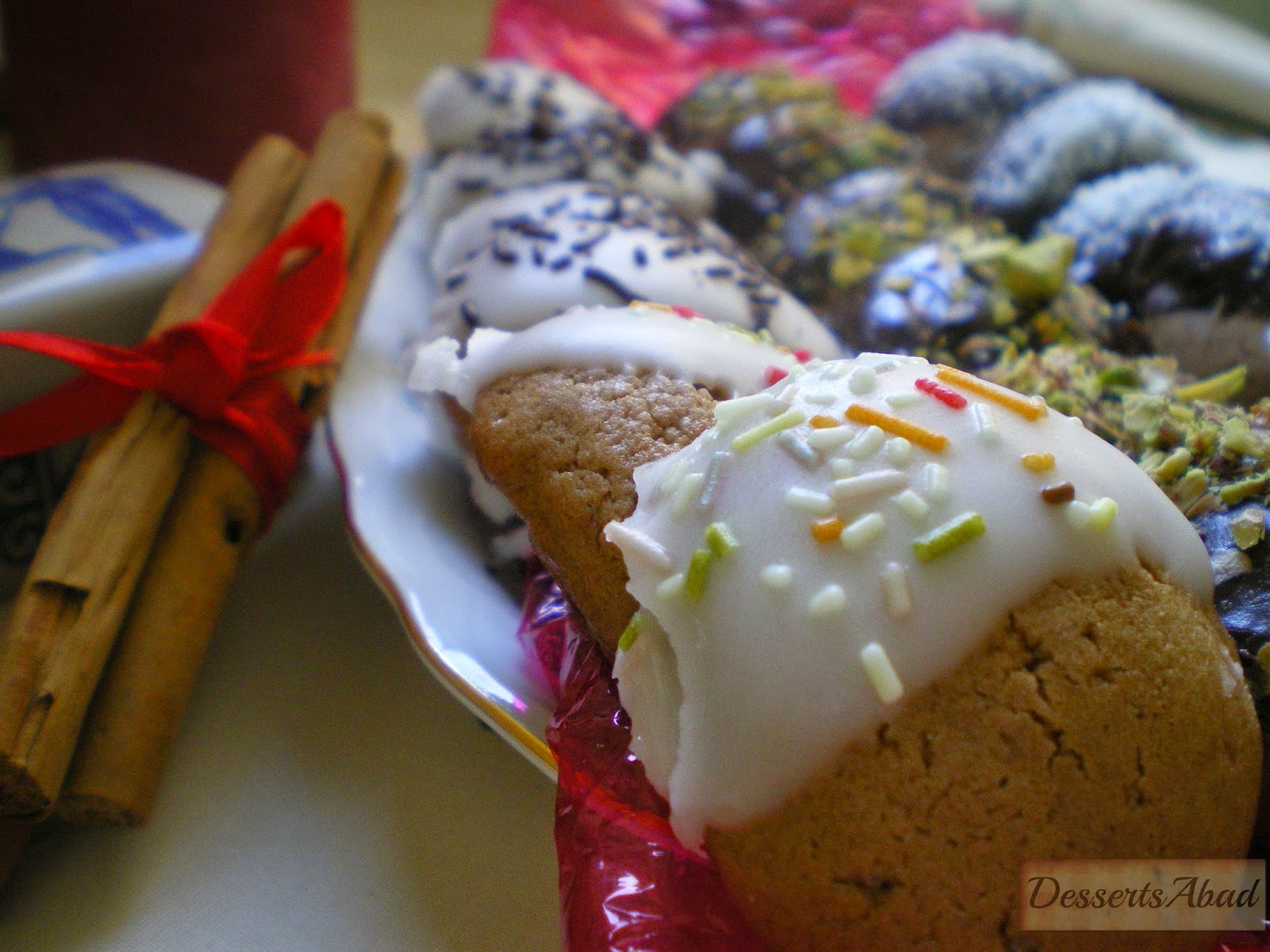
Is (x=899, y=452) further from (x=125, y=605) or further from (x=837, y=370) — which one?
(x=125, y=605)

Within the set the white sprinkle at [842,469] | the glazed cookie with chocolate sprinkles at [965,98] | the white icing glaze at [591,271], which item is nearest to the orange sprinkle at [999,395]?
the white sprinkle at [842,469]

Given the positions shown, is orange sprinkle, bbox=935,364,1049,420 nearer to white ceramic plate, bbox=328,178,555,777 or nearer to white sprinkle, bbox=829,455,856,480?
white sprinkle, bbox=829,455,856,480

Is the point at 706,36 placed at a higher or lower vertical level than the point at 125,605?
higher

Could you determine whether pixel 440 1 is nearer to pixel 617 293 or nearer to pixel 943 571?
pixel 617 293

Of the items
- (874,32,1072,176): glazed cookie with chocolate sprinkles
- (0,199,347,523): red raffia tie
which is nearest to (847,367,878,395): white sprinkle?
(0,199,347,523): red raffia tie

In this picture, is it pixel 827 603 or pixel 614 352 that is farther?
pixel 614 352

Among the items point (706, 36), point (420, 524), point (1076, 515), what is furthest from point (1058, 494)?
point (706, 36)

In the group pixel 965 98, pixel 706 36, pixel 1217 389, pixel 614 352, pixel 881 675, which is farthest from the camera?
Result: pixel 706 36
